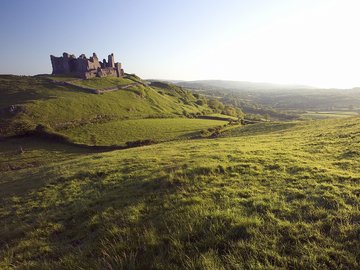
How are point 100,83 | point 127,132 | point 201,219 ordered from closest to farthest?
point 201,219 < point 127,132 < point 100,83

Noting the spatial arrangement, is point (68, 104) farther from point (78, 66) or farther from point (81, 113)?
point (78, 66)

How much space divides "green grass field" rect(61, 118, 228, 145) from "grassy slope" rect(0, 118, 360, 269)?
132 ft

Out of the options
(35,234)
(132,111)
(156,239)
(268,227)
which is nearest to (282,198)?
(268,227)

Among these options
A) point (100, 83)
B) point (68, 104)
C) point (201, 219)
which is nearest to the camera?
point (201, 219)

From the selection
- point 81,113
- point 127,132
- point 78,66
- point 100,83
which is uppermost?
point 78,66

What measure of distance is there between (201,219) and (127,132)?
2256 inches

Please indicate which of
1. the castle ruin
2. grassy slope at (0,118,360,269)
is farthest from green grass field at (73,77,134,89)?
grassy slope at (0,118,360,269)

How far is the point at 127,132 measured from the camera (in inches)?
2490

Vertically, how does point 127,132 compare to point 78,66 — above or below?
below

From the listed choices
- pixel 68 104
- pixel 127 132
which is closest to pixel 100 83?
pixel 68 104

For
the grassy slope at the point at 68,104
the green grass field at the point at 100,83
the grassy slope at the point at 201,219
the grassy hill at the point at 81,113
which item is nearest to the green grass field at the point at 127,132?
the grassy hill at the point at 81,113

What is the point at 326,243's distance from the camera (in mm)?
6227

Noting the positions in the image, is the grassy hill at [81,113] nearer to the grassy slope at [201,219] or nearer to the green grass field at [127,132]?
the green grass field at [127,132]

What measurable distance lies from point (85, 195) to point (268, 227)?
1112cm
